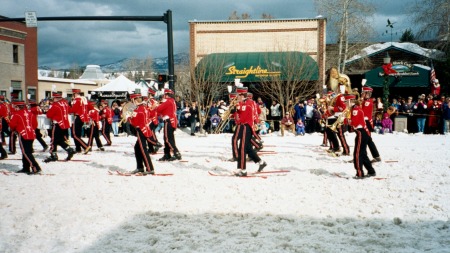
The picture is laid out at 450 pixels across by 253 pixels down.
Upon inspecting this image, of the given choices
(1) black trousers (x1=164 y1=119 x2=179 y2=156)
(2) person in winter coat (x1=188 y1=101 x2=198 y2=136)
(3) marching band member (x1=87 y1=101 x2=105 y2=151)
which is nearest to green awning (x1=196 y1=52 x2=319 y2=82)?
(2) person in winter coat (x1=188 y1=101 x2=198 y2=136)

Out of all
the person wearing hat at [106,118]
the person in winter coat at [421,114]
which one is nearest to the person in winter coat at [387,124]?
the person in winter coat at [421,114]

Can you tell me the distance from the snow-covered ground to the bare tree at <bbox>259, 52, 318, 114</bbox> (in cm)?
1501

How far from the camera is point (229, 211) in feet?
22.5

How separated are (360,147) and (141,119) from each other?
5.04m

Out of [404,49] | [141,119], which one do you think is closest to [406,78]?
[404,49]

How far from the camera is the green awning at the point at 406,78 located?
2955 centimetres

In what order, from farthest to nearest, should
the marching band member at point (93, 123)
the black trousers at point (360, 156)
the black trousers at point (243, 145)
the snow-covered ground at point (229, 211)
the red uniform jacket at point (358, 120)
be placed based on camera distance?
1. the marching band member at point (93, 123)
2. the black trousers at point (243, 145)
3. the red uniform jacket at point (358, 120)
4. the black trousers at point (360, 156)
5. the snow-covered ground at point (229, 211)

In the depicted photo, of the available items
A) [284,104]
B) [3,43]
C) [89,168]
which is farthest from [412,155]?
[3,43]

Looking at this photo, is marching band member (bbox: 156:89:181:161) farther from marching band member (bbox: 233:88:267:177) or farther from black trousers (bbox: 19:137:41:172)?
black trousers (bbox: 19:137:41:172)

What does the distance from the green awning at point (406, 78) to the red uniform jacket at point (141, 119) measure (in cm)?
2286

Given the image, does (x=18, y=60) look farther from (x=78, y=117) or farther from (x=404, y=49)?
(x=404, y=49)

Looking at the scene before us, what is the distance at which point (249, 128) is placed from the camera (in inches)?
385

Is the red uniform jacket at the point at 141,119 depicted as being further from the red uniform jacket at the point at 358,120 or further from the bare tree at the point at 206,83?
the bare tree at the point at 206,83

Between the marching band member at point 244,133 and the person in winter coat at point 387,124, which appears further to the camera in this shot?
the person in winter coat at point 387,124
